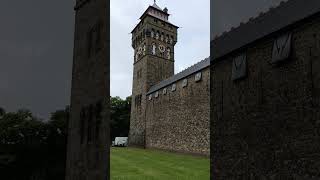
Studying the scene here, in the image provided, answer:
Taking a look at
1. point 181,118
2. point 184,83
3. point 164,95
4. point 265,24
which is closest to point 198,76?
point 184,83

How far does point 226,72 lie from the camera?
22031 millimetres

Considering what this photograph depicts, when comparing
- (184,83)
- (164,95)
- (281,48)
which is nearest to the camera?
(281,48)

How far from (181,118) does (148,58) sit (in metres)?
12.5

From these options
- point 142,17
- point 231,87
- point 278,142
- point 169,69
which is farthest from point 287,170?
point 142,17

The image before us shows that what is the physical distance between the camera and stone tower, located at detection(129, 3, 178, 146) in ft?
149

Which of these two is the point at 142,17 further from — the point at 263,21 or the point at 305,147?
the point at 305,147

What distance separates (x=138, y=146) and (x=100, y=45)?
1584 inches

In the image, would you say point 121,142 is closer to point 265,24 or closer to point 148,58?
point 148,58

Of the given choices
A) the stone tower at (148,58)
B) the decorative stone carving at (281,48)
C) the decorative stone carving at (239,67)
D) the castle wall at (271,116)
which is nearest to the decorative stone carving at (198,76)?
the castle wall at (271,116)

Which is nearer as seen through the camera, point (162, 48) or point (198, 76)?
point (198, 76)

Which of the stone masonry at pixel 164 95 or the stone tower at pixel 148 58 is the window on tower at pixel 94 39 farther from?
the stone tower at pixel 148 58

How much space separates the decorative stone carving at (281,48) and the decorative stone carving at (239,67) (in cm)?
226

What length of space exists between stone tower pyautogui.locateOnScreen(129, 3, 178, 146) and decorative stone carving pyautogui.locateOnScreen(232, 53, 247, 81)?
2456 cm

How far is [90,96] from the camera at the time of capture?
204 inches
